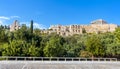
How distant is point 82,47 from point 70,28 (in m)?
99.9

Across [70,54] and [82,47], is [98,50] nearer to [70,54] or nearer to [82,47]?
[70,54]

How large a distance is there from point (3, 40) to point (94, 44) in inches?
962

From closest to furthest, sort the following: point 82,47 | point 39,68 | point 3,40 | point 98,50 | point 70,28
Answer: point 39,68
point 98,50
point 3,40
point 82,47
point 70,28

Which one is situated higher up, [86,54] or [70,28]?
[70,28]

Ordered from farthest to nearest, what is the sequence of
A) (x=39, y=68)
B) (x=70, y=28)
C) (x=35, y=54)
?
(x=70, y=28) < (x=35, y=54) < (x=39, y=68)

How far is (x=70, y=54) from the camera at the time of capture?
6269 centimetres

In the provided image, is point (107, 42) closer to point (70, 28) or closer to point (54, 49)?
point (54, 49)

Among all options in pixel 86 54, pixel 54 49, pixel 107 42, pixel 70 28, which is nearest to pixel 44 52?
pixel 54 49

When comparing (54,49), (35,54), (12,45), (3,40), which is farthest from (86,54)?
(3,40)

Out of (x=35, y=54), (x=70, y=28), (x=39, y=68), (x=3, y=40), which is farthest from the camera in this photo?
(x=70, y=28)

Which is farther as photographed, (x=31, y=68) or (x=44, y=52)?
(x=44, y=52)

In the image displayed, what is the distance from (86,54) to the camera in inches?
2427

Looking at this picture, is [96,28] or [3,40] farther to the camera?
[96,28]

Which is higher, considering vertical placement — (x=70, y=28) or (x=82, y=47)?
(x=70, y=28)
